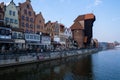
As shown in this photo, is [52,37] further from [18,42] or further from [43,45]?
[18,42]

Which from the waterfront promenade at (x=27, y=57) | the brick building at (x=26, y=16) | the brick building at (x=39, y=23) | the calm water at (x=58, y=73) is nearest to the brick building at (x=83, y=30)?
the brick building at (x=39, y=23)

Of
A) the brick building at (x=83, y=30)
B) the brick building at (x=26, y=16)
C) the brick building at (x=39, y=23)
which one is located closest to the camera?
the brick building at (x=26, y=16)

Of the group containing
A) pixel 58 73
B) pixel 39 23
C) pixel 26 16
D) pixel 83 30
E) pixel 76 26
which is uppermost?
pixel 76 26

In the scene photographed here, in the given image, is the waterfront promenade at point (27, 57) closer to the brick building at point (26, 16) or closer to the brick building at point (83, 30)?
the brick building at point (26, 16)

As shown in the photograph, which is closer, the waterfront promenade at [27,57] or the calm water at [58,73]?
the calm water at [58,73]

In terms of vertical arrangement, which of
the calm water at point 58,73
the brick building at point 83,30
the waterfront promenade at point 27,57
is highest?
the brick building at point 83,30

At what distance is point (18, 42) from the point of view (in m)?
49.0

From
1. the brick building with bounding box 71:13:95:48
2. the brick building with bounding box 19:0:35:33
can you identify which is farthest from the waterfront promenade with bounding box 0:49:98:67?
the brick building with bounding box 71:13:95:48

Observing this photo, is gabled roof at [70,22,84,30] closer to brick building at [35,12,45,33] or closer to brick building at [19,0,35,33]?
brick building at [35,12,45,33]

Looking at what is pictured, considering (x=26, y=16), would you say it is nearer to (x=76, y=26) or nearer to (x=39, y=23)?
(x=39, y=23)

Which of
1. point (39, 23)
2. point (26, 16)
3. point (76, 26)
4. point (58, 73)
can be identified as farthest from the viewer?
point (76, 26)

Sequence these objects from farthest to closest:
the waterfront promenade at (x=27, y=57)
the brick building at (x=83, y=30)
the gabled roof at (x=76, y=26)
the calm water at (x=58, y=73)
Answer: the gabled roof at (x=76, y=26) → the brick building at (x=83, y=30) → the waterfront promenade at (x=27, y=57) → the calm water at (x=58, y=73)

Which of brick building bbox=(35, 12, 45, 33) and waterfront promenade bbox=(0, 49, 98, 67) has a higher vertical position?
brick building bbox=(35, 12, 45, 33)

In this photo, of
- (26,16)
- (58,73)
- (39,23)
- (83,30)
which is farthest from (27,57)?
(83,30)
